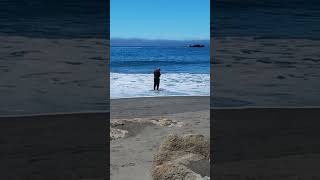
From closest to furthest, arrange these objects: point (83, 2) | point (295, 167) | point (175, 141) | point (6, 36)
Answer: point (83, 2) < point (295, 167) < point (175, 141) < point (6, 36)

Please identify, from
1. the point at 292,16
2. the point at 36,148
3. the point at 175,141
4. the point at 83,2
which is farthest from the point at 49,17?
the point at 292,16

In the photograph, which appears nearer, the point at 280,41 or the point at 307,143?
the point at 307,143

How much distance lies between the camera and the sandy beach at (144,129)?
5270 millimetres

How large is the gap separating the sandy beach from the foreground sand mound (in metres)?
0.12

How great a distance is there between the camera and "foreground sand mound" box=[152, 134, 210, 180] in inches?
180

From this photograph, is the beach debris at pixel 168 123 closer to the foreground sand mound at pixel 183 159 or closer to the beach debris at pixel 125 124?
the beach debris at pixel 125 124

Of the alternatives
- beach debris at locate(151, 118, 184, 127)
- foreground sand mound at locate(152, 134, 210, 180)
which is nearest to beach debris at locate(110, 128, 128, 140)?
beach debris at locate(151, 118, 184, 127)

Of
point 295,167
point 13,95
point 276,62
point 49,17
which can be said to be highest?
point 49,17

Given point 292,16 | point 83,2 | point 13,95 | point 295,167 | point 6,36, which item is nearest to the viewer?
point 83,2

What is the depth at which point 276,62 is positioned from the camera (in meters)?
7.05

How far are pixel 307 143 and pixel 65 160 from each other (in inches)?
114

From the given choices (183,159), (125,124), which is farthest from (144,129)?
(183,159)

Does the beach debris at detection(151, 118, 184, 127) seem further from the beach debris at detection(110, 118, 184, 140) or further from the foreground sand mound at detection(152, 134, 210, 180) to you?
the foreground sand mound at detection(152, 134, 210, 180)

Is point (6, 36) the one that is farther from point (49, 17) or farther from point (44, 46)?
point (49, 17)
